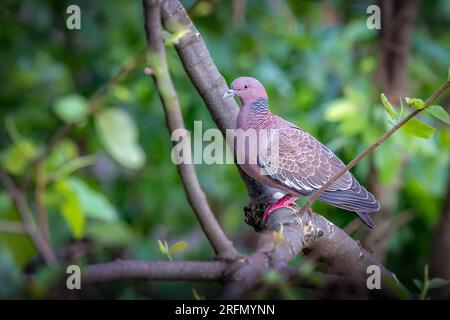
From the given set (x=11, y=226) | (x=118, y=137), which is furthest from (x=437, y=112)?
(x=11, y=226)

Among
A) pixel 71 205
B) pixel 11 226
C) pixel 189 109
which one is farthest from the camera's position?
pixel 189 109

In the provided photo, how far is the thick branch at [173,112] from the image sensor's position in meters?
1.29

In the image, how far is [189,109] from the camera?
2.54 m

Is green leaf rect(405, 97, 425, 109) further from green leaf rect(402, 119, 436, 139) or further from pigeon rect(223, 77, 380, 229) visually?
pigeon rect(223, 77, 380, 229)

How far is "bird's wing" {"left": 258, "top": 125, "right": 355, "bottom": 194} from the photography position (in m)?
1.36

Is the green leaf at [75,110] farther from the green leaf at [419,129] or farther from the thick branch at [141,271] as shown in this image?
the green leaf at [419,129]

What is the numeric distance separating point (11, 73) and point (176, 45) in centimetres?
265

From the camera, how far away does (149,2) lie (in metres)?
1.25

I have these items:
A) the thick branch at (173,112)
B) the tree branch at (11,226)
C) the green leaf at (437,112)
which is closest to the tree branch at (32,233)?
the tree branch at (11,226)

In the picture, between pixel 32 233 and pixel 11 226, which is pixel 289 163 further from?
pixel 11 226

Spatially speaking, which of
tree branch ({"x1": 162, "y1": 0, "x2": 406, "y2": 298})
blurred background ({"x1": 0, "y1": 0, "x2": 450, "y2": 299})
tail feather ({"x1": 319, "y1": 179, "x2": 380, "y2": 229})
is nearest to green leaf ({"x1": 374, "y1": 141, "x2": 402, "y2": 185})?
blurred background ({"x1": 0, "y1": 0, "x2": 450, "y2": 299})

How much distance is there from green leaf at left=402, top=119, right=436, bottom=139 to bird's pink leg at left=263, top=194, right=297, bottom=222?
317 millimetres

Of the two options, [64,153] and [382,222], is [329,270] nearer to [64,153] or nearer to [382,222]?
[382,222]

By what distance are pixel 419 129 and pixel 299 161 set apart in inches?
10.3
